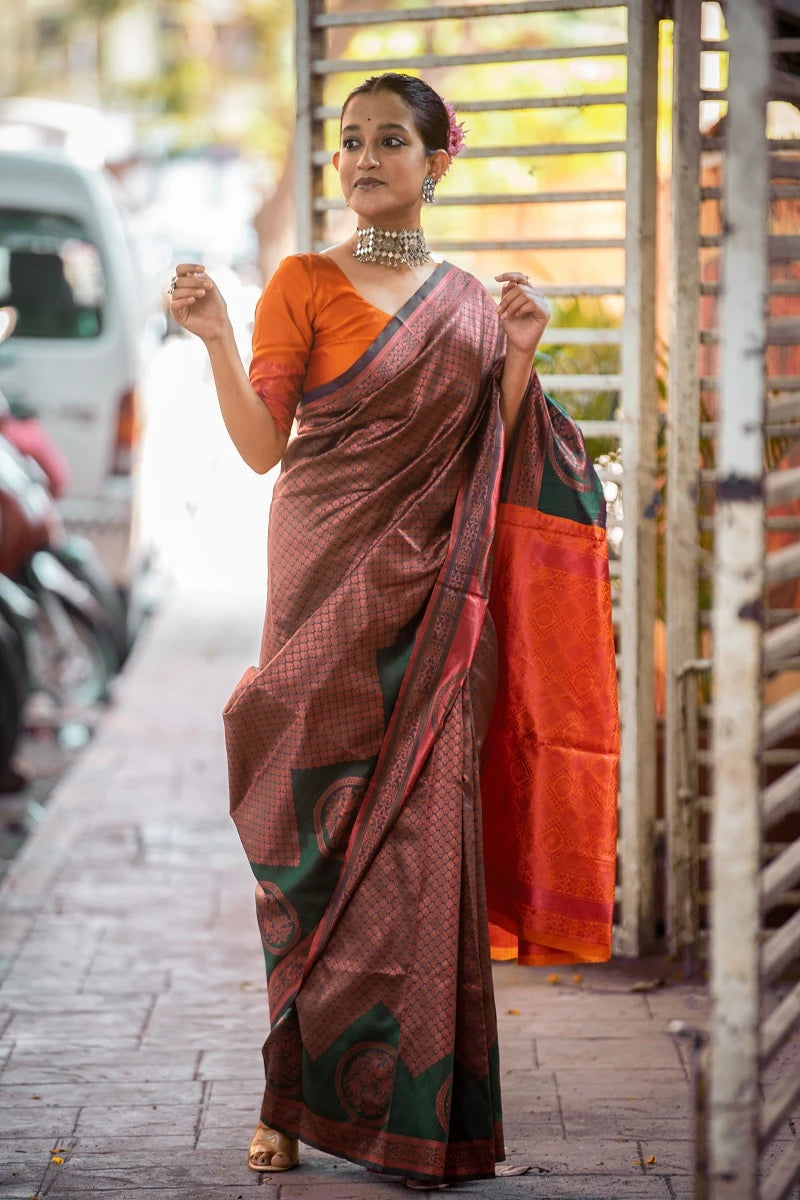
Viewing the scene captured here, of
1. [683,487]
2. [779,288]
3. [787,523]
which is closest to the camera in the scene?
[779,288]

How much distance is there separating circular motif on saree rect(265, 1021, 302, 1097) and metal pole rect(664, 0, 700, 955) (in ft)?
4.79

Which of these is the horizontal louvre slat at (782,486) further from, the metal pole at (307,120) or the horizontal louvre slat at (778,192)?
the metal pole at (307,120)

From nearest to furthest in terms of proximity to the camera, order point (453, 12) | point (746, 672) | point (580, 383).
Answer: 1. point (746, 672)
2. point (453, 12)
3. point (580, 383)

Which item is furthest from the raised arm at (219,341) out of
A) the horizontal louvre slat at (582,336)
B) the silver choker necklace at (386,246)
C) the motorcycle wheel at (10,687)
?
the motorcycle wheel at (10,687)

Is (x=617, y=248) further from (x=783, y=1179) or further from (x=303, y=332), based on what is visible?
(x=783, y=1179)

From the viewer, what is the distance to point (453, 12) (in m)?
4.27

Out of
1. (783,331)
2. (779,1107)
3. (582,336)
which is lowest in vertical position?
(779,1107)

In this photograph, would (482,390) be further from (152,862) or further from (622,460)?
(152,862)

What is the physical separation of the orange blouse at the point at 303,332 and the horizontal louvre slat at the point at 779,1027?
1.37 m

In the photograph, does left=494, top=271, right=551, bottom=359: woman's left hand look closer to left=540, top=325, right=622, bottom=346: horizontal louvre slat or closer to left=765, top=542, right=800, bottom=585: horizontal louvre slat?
Answer: left=765, top=542, right=800, bottom=585: horizontal louvre slat

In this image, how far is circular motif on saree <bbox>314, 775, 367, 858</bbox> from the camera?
3.14 m

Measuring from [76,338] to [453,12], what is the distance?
5.27m

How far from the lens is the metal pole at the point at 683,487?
400cm

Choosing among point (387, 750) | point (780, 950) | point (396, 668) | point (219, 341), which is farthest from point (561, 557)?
point (780, 950)
